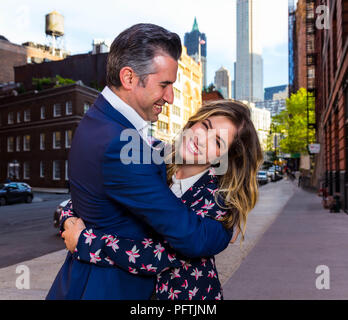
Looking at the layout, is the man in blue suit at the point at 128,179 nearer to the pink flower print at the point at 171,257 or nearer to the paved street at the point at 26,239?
the pink flower print at the point at 171,257

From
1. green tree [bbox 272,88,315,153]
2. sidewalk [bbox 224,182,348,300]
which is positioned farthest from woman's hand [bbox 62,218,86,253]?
green tree [bbox 272,88,315,153]

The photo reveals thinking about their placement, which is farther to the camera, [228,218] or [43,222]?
[43,222]

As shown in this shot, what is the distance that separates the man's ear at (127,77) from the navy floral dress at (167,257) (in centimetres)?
58

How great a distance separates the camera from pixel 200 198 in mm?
1825

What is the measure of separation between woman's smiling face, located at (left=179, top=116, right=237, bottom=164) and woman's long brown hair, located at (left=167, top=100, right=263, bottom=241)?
34 millimetres

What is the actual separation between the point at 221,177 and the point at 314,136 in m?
50.5

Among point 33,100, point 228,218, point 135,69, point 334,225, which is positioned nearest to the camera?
point 135,69

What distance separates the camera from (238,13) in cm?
19762

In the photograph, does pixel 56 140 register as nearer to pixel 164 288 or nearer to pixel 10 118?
pixel 10 118

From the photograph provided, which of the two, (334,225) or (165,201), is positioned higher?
(165,201)

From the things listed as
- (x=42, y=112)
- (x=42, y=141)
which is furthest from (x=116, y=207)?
(x=42, y=112)

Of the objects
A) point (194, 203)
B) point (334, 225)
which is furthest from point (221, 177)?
point (334, 225)

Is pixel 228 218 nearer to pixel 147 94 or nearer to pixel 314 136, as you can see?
pixel 147 94

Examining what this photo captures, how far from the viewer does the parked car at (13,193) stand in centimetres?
2522
